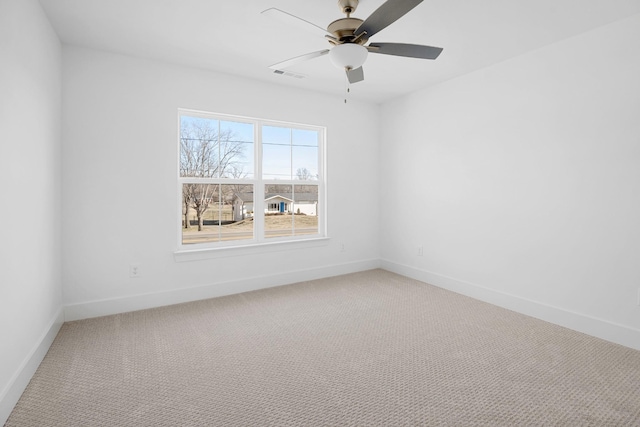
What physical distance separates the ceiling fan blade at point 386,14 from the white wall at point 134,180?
222 cm

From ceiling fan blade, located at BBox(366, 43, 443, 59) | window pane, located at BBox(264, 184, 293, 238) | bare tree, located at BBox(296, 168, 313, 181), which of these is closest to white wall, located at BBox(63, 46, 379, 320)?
window pane, located at BBox(264, 184, 293, 238)

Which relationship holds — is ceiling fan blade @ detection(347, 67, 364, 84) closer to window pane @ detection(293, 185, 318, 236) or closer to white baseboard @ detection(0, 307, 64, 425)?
window pane @ detection(293, 185, 318, 236)

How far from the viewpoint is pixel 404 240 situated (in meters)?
4.58

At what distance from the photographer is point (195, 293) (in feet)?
11.6

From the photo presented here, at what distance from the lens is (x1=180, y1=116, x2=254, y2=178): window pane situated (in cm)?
361

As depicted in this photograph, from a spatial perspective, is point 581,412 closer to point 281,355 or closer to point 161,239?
Answer: point 281,355

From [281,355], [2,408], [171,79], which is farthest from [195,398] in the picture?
[171,79]

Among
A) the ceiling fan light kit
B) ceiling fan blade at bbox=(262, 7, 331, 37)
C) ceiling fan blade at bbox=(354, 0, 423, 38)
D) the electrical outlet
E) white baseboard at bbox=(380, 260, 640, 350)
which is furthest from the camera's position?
the electrical outlet

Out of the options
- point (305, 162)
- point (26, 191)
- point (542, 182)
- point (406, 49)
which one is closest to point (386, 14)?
point (406, 49)

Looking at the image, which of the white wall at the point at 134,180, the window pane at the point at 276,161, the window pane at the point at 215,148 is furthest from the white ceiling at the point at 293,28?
the window pane at the point at 276,161

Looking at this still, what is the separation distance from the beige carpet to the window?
1.07m

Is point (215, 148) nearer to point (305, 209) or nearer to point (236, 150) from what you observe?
point (236, 150)

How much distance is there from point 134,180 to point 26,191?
3.85ft

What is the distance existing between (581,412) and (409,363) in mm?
939
